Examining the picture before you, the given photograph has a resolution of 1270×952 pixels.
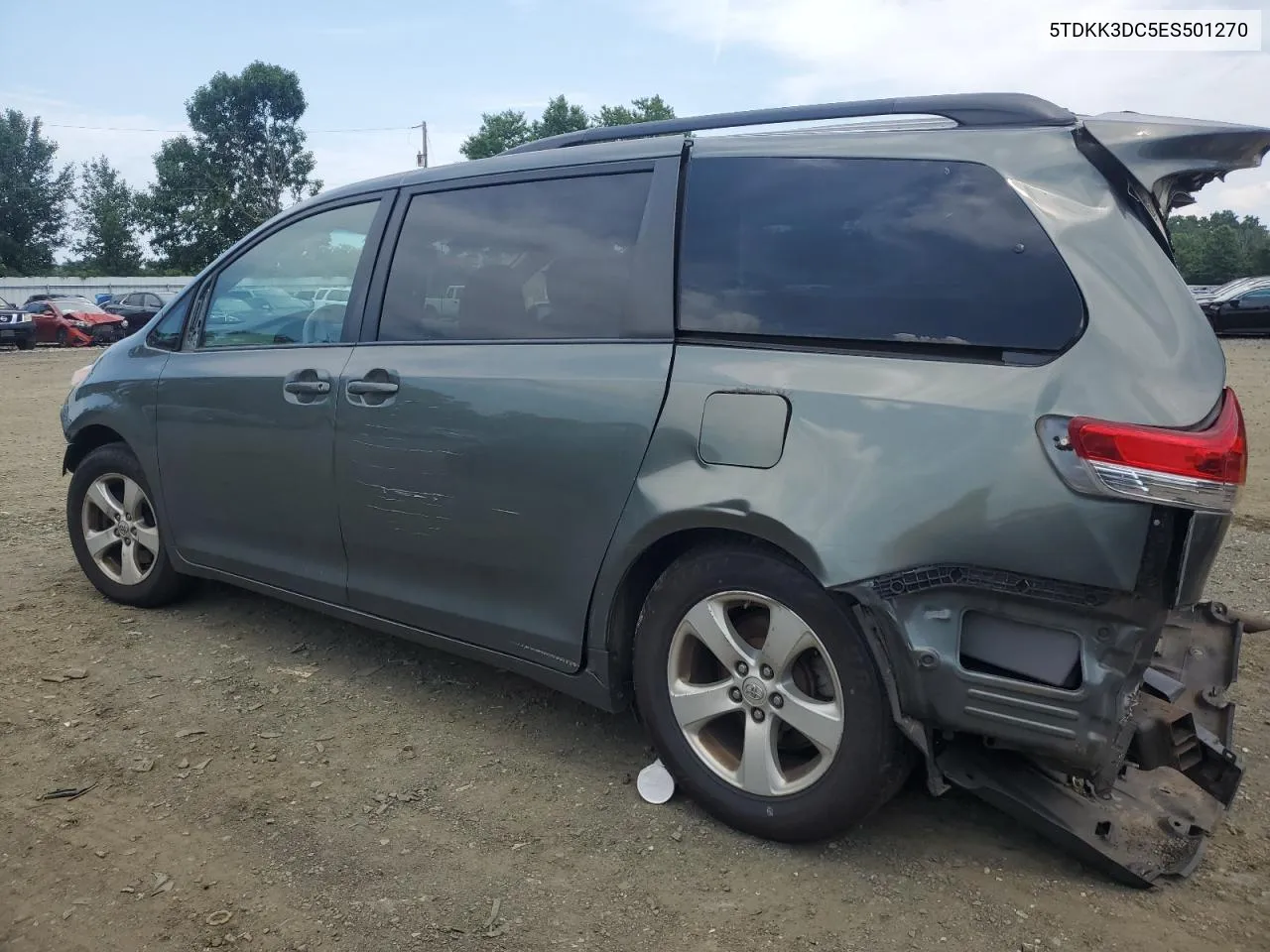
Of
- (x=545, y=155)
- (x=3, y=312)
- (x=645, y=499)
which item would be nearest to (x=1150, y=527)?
(x=645, y=499)

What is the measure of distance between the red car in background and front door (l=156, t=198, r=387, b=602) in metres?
27.1

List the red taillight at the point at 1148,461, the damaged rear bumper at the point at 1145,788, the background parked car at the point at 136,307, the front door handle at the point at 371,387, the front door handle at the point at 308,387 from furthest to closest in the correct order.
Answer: the background parked car at the point at 136,307 < the front door handle at the point at 308,387 < the front door handle at the point at 371,387 < the damaged rear bumper at the point at 1145,788 < the red taillight at the point at 1148,461

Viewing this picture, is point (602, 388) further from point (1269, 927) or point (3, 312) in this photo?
point (3, 312)

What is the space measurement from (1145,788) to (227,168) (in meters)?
66.0

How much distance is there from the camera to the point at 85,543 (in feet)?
15.4

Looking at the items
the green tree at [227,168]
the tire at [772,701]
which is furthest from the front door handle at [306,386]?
the green tree at [227,168]

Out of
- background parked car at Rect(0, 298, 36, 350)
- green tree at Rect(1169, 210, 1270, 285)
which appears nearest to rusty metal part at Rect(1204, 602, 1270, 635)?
background parked car at Rect(0, 298, 36, 350)

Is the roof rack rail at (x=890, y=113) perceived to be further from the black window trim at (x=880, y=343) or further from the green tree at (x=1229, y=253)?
the green tree at (x=1229, y=253)

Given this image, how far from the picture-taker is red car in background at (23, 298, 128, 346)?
27.7 meters

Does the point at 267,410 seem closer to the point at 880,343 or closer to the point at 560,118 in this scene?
the point at 880,343

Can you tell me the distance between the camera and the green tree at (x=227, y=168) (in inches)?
2306

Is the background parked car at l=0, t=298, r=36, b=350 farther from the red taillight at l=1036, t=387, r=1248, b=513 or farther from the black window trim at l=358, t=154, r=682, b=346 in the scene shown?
the red taillight at l=1036, t=387, r=1248, b=513

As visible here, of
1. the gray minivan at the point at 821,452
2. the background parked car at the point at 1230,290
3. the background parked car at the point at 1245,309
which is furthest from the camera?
the background parked car at the point at 1230,290

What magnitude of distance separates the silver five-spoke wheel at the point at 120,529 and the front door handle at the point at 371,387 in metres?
1.51
